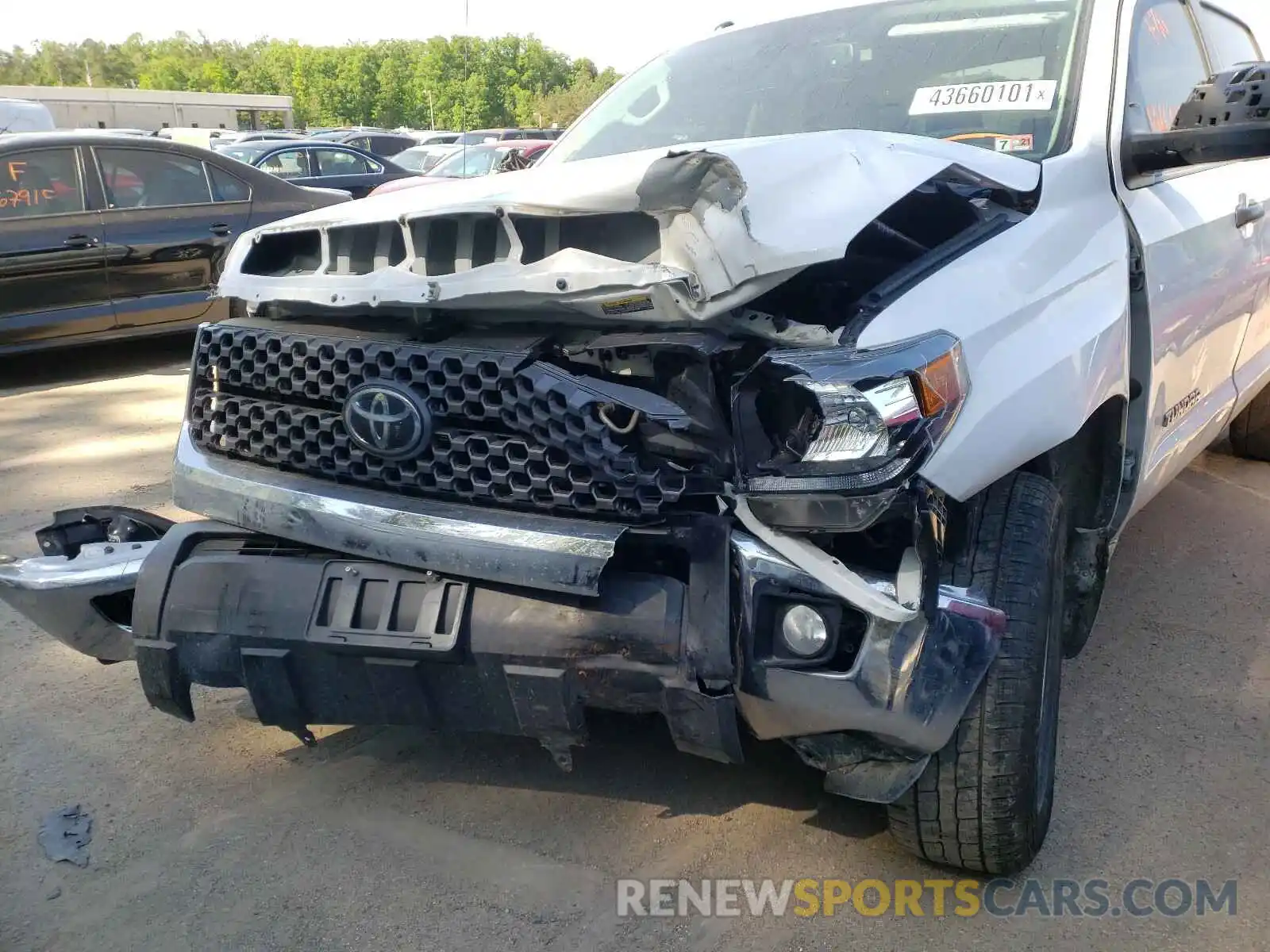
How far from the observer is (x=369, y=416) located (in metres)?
2.23

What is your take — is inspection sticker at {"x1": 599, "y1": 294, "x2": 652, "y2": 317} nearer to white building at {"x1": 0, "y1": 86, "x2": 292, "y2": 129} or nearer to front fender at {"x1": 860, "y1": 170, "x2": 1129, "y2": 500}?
front fender at {"x1": 860, "y1": 170, "x2": 1129, "y2": 500}

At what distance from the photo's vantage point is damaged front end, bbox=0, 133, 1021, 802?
6.44 feet

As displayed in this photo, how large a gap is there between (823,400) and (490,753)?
147 centimetres

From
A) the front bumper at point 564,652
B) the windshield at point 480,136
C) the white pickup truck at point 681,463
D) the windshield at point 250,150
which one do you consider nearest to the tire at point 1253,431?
the white pickup truck at point 681,463

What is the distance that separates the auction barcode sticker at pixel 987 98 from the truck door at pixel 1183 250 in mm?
202

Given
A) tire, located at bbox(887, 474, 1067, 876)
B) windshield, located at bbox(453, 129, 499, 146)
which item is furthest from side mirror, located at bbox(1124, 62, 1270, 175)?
windshield, located at bbox(453, 129, 499, 146)

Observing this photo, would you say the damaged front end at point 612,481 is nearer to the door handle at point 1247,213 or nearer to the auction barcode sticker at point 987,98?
the auction barcode sticker at point 987,98

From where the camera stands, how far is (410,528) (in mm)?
2178

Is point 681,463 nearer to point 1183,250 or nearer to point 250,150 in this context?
point 1183,250

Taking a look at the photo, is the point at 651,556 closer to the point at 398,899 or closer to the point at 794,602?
the point at 794,602

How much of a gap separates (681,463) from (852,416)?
13.3 inches

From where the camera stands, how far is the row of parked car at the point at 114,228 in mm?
6699

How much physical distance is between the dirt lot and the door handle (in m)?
1.32

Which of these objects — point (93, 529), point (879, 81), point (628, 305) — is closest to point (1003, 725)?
point (628, 305)
